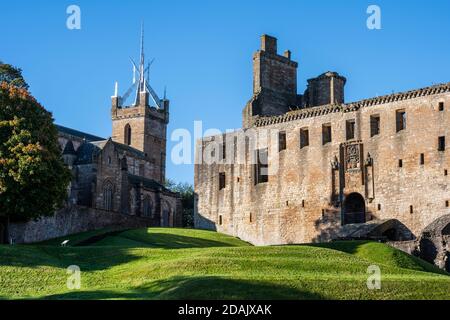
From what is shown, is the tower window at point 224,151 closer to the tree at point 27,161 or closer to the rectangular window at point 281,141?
the rectangular window at point 281,141

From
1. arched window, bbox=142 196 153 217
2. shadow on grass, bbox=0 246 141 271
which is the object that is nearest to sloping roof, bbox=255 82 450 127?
arched window, bbox=142 196 153 217

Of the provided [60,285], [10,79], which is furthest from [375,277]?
[10,79]

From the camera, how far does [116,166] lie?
272 feet

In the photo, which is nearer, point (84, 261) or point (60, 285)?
point (60, 285)

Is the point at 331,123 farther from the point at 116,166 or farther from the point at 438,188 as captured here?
the point at 116,166

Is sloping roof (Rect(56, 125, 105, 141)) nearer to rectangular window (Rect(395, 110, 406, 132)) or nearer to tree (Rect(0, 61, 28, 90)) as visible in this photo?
tree (Rect(0, 61, 28, 90))

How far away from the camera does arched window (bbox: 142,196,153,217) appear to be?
89062 mm

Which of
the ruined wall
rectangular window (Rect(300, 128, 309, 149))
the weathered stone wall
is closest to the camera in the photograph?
the weathered stone wall

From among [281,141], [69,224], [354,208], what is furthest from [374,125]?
[69,224]

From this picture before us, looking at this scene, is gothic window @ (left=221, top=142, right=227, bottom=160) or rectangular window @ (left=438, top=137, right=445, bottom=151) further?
gothic window @ (left=221, top=142, right=227, bottom=160)

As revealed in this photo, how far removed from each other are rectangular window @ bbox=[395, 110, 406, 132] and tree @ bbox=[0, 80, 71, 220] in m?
25.9

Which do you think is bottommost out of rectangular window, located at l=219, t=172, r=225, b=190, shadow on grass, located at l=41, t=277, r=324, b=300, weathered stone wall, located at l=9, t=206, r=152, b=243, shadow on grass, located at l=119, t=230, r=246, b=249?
shadow on grass, located at l=41, t=277, r=324, b=300

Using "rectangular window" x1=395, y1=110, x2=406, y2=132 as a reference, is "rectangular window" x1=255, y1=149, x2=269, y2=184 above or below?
below

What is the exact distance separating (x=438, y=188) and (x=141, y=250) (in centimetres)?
2576
